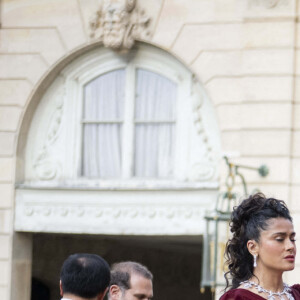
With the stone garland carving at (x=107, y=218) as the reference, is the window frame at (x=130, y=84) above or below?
above

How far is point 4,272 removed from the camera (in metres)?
18.4

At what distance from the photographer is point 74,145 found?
18531mm

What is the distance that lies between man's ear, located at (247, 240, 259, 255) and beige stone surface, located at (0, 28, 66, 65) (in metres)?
11.8

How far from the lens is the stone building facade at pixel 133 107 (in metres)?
17.0

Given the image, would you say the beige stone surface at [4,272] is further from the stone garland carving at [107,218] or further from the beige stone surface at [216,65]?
the beige stone surface at [216,65]

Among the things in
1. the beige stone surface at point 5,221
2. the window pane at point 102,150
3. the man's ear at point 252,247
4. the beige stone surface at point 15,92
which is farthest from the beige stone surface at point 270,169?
the man's ear at point 252,247

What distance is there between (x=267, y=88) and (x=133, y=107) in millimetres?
2210

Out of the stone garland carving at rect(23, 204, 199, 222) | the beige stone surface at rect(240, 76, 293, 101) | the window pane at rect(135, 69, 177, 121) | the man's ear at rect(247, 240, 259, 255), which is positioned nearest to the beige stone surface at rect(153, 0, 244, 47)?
the window pane at rect(135, 69, 177, 121)

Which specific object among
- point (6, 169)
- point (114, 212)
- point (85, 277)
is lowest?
point (114, 212)

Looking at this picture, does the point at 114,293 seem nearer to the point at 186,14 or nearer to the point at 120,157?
the point at 186,14

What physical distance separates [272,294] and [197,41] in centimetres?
1120

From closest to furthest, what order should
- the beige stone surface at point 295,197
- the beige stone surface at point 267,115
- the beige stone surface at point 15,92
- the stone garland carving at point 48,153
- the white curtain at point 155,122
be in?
the beige stone surface at point 295,197, the beige stone surface at point 267,115, the white curtain at point 155,122, the beige stone surface at point 15,92, the stone garland carving at point 48,153

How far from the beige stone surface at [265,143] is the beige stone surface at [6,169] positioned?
362 centimetres

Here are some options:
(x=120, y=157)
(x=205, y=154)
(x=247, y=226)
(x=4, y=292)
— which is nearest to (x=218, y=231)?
(x=205, y=154)
